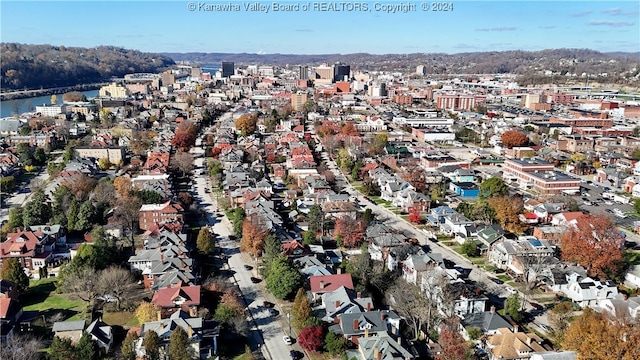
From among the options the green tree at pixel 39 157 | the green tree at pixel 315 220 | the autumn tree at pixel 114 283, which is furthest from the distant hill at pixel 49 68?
the autumn tree at pixel 114 283

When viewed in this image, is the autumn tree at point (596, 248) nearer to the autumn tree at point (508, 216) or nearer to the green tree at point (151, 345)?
the autumn tree at point (508, 216)

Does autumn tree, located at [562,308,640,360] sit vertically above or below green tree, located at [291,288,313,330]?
above

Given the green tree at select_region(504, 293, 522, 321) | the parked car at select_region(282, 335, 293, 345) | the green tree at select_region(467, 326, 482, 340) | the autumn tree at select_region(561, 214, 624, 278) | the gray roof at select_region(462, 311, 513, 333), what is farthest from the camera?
the autumn tree at select_region(561, 214, 624, 278)

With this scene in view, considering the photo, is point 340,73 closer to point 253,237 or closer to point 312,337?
point 253,237

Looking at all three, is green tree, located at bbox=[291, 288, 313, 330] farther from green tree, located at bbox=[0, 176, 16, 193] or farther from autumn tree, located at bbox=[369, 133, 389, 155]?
autumn tree, located at bbox=[369, 133, 389, 155]

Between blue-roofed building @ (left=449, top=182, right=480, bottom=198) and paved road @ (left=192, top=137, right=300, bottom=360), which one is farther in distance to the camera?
blue-roofed building @ (left=449, top=182, right=480, bottom=198)

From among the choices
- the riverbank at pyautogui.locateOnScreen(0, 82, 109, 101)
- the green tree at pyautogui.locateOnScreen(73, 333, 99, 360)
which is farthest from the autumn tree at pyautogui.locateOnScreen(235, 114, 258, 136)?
the riverbank at pyautogui.locateOnScreen(0, 82, 109, 101)

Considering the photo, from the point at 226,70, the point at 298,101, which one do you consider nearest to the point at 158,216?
the point at 298,101
